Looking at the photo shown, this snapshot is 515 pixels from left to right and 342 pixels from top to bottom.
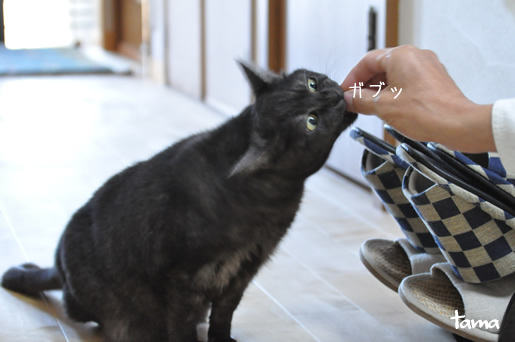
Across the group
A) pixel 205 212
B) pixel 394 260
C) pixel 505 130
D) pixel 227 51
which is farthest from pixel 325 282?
pixel 227 51

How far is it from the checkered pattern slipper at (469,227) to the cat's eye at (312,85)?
0.21 meters

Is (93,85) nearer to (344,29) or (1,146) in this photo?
(1,146)

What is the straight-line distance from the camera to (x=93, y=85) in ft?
15.8

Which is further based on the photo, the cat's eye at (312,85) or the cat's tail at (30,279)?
the cat's tail at (30,279)

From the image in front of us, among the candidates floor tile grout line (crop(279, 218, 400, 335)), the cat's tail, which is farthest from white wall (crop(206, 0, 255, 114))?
the cat's tail

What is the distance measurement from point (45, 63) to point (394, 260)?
431 cm

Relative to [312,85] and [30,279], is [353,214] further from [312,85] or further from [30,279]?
[312,85]

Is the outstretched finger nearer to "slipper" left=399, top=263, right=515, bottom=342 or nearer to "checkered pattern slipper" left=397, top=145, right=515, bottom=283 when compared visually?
"checkered pattern slipper" left=397, top=145, right=515, bottom=283

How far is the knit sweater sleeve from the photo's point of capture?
1.11m

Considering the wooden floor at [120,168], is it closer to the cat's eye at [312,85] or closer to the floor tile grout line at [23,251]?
the floor tile grout line at [23,251]

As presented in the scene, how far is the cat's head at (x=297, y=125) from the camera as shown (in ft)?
4.05

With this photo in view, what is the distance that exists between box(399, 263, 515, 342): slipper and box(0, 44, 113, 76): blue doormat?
4.21 metres

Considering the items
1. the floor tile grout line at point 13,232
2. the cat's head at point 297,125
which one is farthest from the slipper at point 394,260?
the floor tile grout line at point 13,232

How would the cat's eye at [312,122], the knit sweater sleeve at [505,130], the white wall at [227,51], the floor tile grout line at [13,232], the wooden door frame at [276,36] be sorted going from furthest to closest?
the white wall at [227,51]
the wooden door frame at [276,36]
the floor tile grout line at [13,232]
the cat's eye at [312,122]
the knit sweater sleeve at [505,130]
